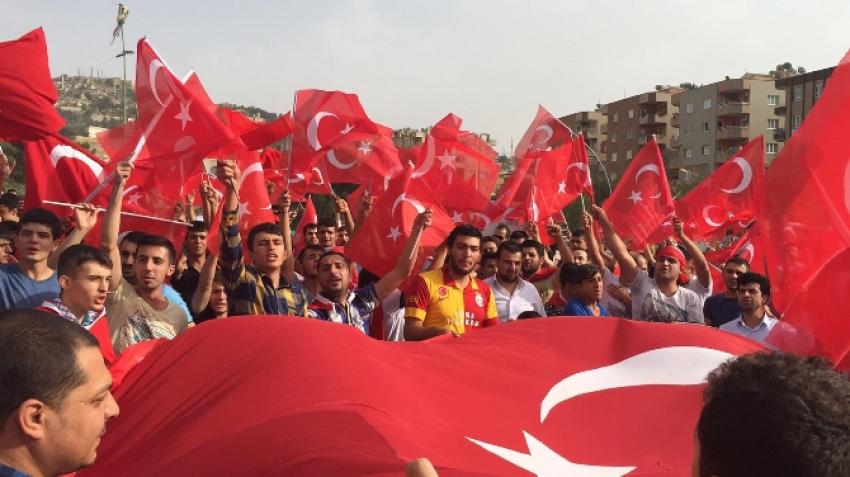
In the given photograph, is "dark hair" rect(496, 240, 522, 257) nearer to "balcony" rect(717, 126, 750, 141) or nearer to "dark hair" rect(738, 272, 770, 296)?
"dark hair" rect(738, 272, 770, 296)

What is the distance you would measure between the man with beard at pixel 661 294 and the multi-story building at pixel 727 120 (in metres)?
76.8

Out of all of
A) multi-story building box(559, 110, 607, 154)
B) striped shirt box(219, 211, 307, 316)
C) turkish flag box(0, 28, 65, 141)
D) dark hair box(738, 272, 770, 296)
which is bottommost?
dark hair box(738, 272, 770, 296)

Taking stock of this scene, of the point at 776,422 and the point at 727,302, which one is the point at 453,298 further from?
the point at 776,422

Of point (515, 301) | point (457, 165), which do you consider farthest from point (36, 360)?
point (457, 165)

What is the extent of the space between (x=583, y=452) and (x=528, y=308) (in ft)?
13.7

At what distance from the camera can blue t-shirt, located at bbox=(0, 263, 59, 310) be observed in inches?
194

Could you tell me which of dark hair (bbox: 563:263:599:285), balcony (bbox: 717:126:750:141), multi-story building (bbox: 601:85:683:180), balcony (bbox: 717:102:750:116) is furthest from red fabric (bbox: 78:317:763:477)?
multi-story building (bbox: 601:85:683:180)

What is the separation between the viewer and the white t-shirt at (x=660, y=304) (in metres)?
7.40

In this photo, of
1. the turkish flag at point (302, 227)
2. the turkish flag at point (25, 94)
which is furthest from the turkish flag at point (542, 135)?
the turkish flag at point (25, 94)

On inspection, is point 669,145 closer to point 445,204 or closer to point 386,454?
point 445,204

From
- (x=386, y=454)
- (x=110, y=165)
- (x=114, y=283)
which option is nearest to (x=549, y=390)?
(x=386, y=454)

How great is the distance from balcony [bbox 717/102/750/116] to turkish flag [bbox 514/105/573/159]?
247 feet

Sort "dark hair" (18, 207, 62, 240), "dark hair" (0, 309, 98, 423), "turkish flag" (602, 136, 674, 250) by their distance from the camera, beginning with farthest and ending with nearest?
"turkish flag" (602, 136, 674, 250) < "dark hair" (18, 207, 62, 240) < "dark hair" (0, 309, 98, 423)

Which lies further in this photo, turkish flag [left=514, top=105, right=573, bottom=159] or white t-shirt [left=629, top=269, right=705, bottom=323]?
turkish flag [left=514, top=105, right=573, bottom=159]
